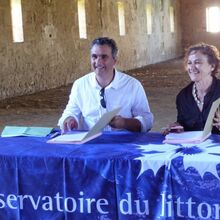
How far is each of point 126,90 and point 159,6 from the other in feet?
68.0

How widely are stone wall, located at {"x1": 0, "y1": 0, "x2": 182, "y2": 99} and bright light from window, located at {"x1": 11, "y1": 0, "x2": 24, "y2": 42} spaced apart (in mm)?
141

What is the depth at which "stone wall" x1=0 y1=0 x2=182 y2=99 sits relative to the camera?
11828 mm

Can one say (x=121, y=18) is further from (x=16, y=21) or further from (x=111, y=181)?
(x=111, y=181)

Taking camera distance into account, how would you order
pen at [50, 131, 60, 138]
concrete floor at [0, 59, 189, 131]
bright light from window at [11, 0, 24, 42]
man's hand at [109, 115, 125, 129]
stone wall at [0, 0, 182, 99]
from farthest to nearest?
bright light from window at [11, 0, 24, 42], stone wall at [0, 0, 182, 99], concrete floor at [0, 59, 189, 131], man's hand at [109, 115, 125, 129], pen at [50, 131, 60, 138]

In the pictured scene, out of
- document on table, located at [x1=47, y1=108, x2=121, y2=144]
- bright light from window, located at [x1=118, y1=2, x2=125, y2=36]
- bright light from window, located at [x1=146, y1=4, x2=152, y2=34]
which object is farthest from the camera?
bright light from window, located at [x1=146, y1=4, x2=152, y2=34]

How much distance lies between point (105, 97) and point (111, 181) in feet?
3.52

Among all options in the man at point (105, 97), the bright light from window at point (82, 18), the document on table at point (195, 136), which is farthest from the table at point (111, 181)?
the bright light from window at point (82, 18)

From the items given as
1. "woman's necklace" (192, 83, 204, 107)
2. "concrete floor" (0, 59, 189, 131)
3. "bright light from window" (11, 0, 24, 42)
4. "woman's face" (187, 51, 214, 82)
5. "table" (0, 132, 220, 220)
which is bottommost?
"concrete floor" (0, 59, 189, 131)

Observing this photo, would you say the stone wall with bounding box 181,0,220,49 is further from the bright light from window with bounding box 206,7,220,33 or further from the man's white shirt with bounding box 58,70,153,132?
the man's white shirt with bounding box 58,70,153,132

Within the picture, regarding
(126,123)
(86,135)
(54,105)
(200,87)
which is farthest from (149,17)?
(86,135)

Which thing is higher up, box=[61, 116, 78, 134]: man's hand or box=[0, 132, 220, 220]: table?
box=[61, 116, 78, 134]: man's hand

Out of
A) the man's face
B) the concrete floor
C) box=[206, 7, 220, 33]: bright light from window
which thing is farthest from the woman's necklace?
box=[206, 7, 220, 33]: bright light from window

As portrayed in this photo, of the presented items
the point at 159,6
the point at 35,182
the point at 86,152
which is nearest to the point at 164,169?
the point at 86,152

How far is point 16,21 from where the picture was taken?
40.0 ft
